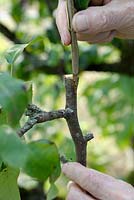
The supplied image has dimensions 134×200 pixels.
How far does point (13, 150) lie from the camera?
0.43m

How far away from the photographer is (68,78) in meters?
0.67

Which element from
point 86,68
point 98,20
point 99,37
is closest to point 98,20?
point 98,20

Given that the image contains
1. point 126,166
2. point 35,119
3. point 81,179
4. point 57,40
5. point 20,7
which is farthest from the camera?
point 126,166

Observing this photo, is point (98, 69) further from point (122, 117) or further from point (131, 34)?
point (131, 34)

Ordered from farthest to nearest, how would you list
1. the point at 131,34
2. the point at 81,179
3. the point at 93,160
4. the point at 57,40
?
the point at 93,160
the point at 57,40
the point at 131,34
the point at 81,179

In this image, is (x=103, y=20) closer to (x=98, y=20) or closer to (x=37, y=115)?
(x=98, y=20)

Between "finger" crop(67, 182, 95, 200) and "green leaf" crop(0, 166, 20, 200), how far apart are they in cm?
12

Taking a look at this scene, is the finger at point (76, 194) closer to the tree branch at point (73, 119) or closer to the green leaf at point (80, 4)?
the tree branch at point (73, 119)

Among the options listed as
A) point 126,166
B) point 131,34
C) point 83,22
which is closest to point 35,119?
point 83,22

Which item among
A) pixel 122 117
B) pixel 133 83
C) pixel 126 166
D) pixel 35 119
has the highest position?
pixel 35 119

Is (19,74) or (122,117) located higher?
(19,74)

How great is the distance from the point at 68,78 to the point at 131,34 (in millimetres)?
468

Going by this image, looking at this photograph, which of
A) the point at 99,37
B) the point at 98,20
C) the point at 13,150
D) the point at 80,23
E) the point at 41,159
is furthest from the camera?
the point at 99,37

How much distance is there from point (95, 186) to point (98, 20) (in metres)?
0.33
